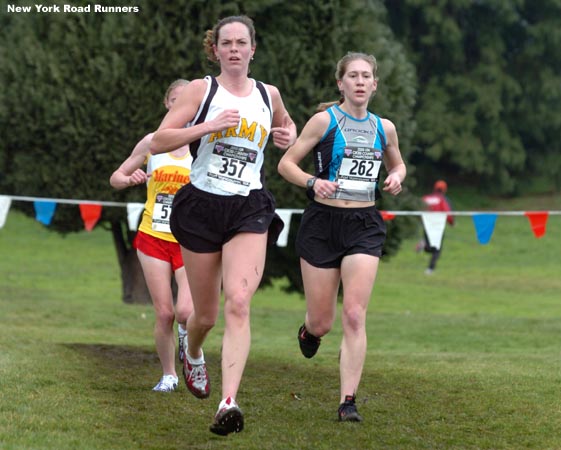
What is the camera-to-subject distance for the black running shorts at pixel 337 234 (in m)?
7.74

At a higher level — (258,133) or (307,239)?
(258,133)

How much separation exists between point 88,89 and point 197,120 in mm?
10372

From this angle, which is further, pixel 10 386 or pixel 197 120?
pixel 10 386

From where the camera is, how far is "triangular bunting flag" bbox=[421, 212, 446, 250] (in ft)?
50.3

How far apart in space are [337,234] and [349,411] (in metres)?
1.18

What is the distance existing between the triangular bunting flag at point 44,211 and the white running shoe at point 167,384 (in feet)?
26.2

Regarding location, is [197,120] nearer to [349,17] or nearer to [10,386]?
[10,386]

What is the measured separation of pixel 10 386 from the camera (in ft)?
26.9

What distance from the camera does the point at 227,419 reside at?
20.5ft

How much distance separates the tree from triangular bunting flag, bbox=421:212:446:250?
235cm

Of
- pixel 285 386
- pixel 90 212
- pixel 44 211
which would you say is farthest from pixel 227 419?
pixel 44 211

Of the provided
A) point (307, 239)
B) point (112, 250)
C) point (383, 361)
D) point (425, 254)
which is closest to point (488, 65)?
point (425, 254)

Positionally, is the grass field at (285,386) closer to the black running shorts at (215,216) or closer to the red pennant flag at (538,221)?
the black running shorts at (215,216)

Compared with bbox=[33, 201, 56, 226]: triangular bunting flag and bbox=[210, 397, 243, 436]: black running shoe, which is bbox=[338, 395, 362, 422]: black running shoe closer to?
bbox=[210, 397, 243, 436]: black running shoe
